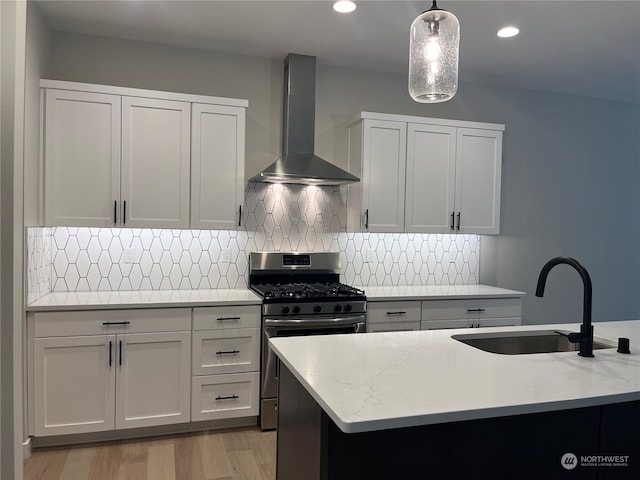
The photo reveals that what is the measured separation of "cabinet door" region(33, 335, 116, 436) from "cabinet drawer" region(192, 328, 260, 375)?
52 centimetres

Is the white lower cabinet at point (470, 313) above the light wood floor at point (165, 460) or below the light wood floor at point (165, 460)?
above

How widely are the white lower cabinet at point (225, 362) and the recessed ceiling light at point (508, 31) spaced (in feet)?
8.31

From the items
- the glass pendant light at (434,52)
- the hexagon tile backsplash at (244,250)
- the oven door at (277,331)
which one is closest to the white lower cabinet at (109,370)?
the hexagon tile backsplash at (244,250)

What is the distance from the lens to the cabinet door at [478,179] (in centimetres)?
402

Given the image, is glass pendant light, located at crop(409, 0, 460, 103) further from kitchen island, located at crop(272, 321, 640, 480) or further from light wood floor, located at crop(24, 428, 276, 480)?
light wood floor, located at crop(24, 428, 276, 480)

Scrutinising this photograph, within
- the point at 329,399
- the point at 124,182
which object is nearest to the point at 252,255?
the point at 124,182

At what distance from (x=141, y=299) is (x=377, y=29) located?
2415 mm

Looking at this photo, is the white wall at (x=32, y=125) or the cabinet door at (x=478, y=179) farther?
the cabinet door at (x=478, y=179)

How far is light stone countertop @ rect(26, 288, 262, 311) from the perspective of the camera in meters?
2.91

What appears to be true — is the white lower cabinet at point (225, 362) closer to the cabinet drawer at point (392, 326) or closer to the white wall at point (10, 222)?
the cabinet drawer at point (392, 326)

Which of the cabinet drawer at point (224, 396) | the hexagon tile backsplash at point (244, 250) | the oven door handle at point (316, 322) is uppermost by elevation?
the hexagon tile backsplash at point (244, 250)

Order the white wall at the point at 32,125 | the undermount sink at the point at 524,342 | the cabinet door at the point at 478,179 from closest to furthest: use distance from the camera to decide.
Answer: the undermount sink at the point at 524,342, the white wall at the point at 32,125, the cabinet door at the point at 478,179

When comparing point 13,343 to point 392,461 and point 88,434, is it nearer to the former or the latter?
point 392,461

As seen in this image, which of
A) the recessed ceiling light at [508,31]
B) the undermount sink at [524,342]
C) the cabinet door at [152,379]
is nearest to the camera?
the undermount sink at [524,342]
